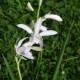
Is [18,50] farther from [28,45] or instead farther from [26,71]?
[26,71]

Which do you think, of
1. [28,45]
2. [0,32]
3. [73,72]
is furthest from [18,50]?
[0,32]

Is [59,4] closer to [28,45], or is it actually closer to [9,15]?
[9,15]

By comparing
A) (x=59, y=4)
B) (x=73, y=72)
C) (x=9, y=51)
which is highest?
(x=59, y=4)

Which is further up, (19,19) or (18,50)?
(18,50)

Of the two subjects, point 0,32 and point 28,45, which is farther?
point 0,32

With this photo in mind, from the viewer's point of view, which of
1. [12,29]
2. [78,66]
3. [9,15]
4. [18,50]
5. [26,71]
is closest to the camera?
[18,50]

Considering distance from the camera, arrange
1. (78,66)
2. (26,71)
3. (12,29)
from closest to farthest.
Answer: (26,71) < (78,66) < (12,29)
